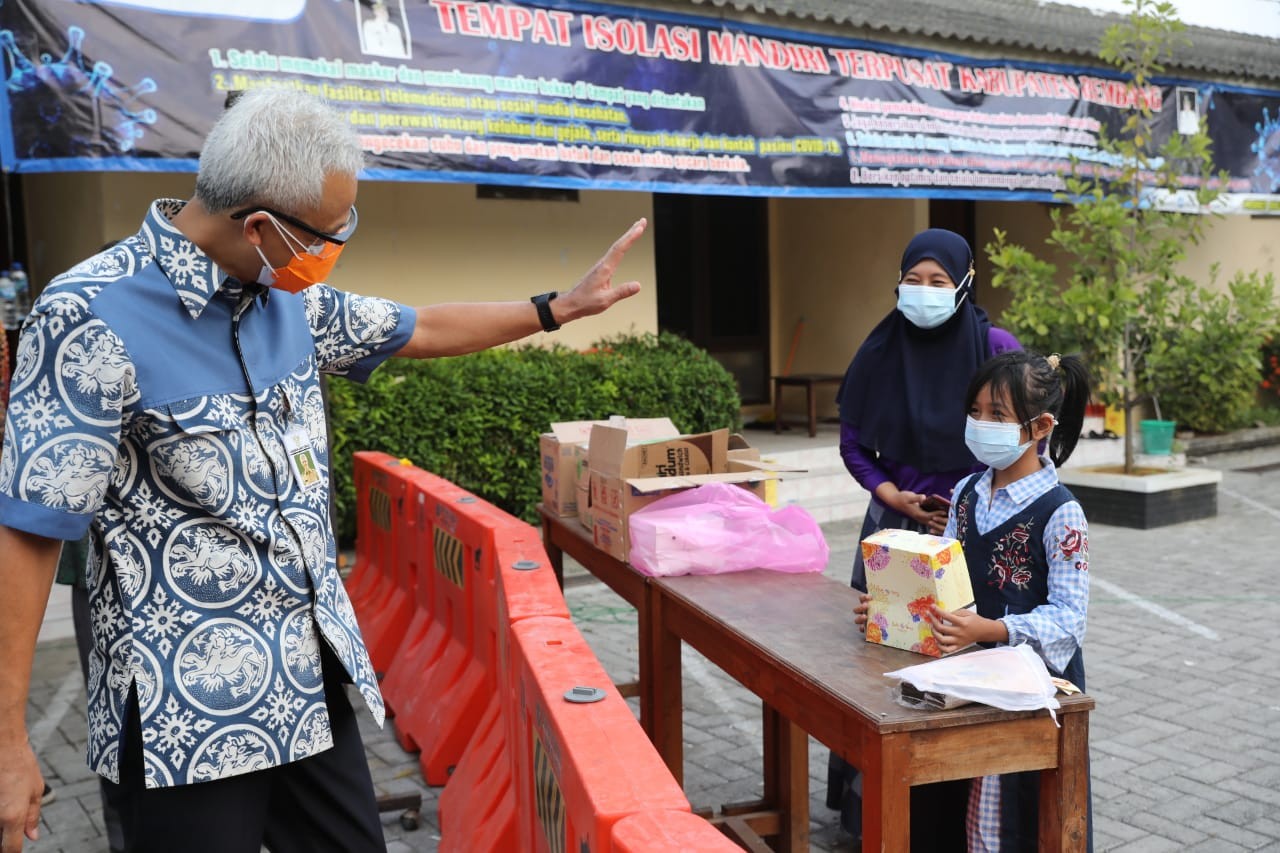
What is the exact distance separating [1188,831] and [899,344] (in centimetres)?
189

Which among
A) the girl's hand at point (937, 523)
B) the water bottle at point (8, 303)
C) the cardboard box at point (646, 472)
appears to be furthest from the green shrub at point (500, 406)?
the girl's hand at point (937, 523)

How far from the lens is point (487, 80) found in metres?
7.82

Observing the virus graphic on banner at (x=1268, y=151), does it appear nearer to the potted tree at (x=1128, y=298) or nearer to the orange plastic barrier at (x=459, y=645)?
the potted tree at (x=1128, y=298)

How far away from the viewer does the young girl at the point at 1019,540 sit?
2713 millimetres

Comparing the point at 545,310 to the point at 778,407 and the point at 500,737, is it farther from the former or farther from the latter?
the point at 778,407

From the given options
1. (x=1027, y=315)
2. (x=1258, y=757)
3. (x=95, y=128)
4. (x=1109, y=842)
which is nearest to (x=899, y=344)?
(x=1109, y=842)

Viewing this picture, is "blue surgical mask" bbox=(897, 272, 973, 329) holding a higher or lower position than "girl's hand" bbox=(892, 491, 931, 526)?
higher

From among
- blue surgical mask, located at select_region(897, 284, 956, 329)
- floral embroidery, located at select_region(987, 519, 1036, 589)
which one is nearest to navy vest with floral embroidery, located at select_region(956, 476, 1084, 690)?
floral embroidery, located at select_region(987, 519, 1036, 589)

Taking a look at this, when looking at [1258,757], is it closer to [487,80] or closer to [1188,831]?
[1188,831]

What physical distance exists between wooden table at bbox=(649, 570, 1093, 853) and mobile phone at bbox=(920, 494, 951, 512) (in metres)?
0.52

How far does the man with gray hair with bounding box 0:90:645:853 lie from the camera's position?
1.84 m

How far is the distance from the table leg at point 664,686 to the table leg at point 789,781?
313mm

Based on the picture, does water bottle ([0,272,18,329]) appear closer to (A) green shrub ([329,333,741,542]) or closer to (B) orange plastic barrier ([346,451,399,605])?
(A) green shrub ([329,333,741,542])

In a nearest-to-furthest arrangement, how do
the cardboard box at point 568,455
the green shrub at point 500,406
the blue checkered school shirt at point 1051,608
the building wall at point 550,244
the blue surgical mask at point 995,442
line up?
1. the blue checkered school shirt at point 1051,608
2. the blue surgical mask at point 995,442
3. the cardboard box at point 568,455
4. the green shrub at point 500,406
5. the building wall at point 550,244
